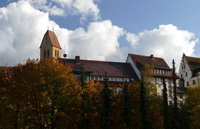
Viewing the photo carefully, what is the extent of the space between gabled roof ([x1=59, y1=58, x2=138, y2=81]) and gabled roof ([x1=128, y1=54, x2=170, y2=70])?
267cm

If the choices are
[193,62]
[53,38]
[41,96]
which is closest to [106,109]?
[41,96]

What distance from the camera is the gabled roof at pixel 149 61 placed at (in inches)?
3349

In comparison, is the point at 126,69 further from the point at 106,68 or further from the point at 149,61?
the point at 149,61

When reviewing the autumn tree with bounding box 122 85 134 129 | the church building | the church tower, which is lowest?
the autumn tree with bounding box 122 85 134 129

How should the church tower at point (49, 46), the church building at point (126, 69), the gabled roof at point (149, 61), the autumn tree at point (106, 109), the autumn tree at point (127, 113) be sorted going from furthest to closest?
the church tower at point (49, 46), the gabled roof at point (149, 61), the church building at point (126, 69), the autumn tree at point (127, 113), the autumn tree at point (106, 109)

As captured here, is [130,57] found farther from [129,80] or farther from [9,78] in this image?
[9,78]

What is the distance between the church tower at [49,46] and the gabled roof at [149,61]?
3068 centimetres

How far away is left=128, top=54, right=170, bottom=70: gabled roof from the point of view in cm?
8506

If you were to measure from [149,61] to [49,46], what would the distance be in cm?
3709

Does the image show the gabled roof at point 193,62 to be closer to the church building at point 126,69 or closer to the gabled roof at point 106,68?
the church building at point 126,69

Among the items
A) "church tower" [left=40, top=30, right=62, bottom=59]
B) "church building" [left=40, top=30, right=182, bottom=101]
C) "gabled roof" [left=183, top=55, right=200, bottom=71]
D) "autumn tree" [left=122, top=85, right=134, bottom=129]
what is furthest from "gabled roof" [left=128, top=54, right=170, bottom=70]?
"autumn tree" [left=122, top=85, right=134, bottom=129]

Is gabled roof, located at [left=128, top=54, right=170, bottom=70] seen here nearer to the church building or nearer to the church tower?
the church building

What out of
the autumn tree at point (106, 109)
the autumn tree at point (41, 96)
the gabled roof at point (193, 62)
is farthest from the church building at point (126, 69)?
the autumn tree at point (41, 96)

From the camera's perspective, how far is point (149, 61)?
87250 millimetres
